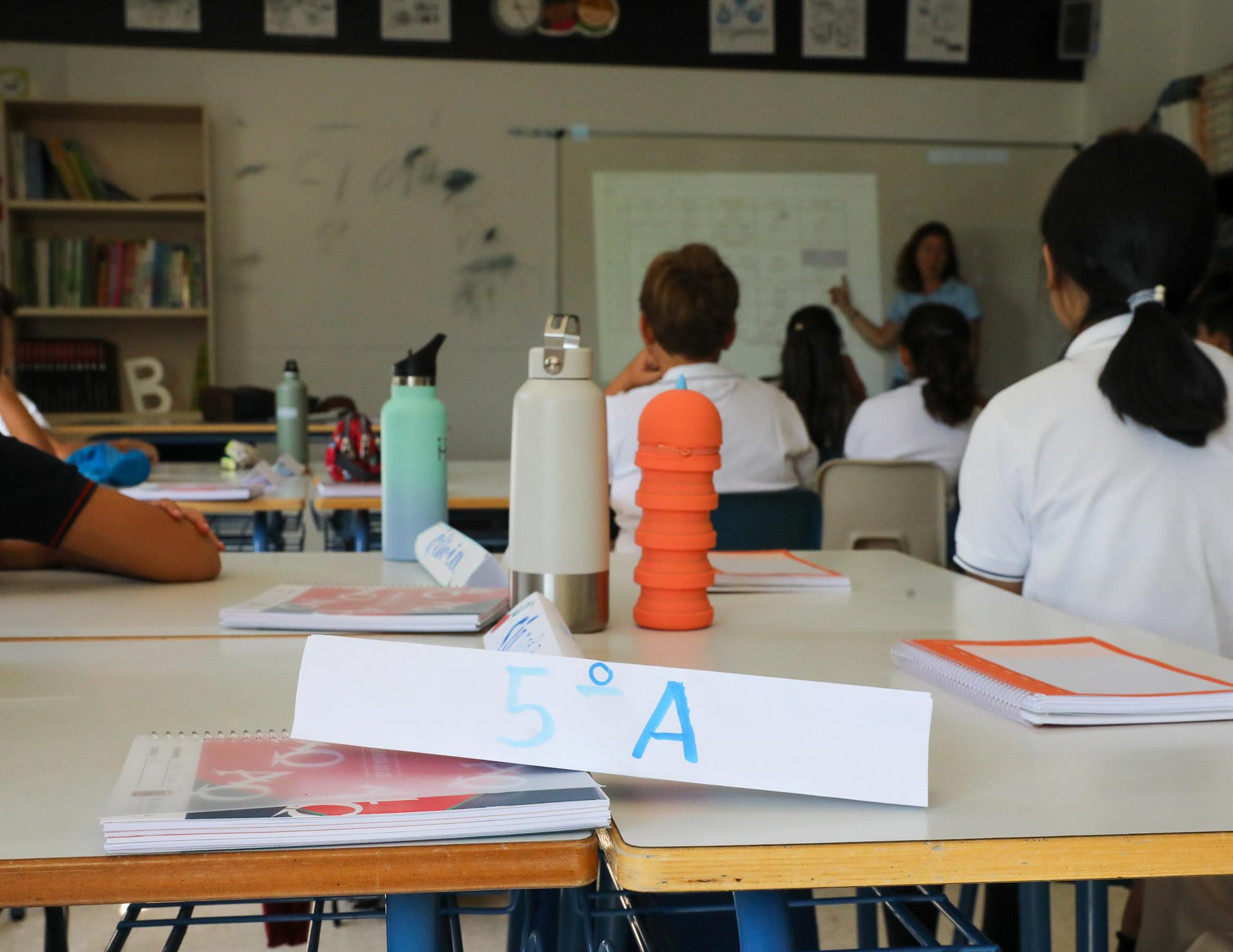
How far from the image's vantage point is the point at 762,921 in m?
0.62

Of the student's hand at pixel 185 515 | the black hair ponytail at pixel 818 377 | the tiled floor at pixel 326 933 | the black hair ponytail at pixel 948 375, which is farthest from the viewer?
the black hair ponytail at pixel 818 377

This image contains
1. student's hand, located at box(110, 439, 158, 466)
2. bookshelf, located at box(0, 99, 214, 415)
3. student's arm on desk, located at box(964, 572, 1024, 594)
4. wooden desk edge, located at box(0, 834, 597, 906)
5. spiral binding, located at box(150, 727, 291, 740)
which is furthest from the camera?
bookshelf, located at box(0, 99, 214, 415)

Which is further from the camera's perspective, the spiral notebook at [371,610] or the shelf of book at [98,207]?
the shelf of book at [98,207]

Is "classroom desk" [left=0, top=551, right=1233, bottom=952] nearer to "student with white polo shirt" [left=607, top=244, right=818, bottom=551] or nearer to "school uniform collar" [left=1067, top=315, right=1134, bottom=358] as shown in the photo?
"school uniform collar" [left=1067, top=315, right=1134, bottom=358]

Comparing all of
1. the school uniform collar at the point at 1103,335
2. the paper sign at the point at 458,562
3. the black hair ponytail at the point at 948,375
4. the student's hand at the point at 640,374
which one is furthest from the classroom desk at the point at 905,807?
the black hair ponytail at the point at 948,375

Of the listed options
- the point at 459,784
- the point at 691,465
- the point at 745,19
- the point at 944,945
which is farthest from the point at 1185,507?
the point at 745,19

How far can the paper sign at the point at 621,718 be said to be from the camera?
0.62 m

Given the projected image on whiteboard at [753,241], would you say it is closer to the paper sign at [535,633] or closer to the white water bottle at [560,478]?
the white water bottle at [560,478]

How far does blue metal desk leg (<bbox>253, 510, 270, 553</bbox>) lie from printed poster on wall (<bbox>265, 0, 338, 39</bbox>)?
3846 millimetres

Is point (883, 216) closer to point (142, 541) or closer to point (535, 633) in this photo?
point (142, 541)

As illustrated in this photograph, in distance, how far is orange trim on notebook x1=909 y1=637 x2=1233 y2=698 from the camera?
813 millimetres

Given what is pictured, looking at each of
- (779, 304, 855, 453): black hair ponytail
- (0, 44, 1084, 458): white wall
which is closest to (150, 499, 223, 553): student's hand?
(779, 304, 855, 453): black hair ponytail

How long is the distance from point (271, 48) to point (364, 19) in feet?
1.49

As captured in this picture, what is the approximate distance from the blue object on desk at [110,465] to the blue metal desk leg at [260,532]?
23 centimetres
